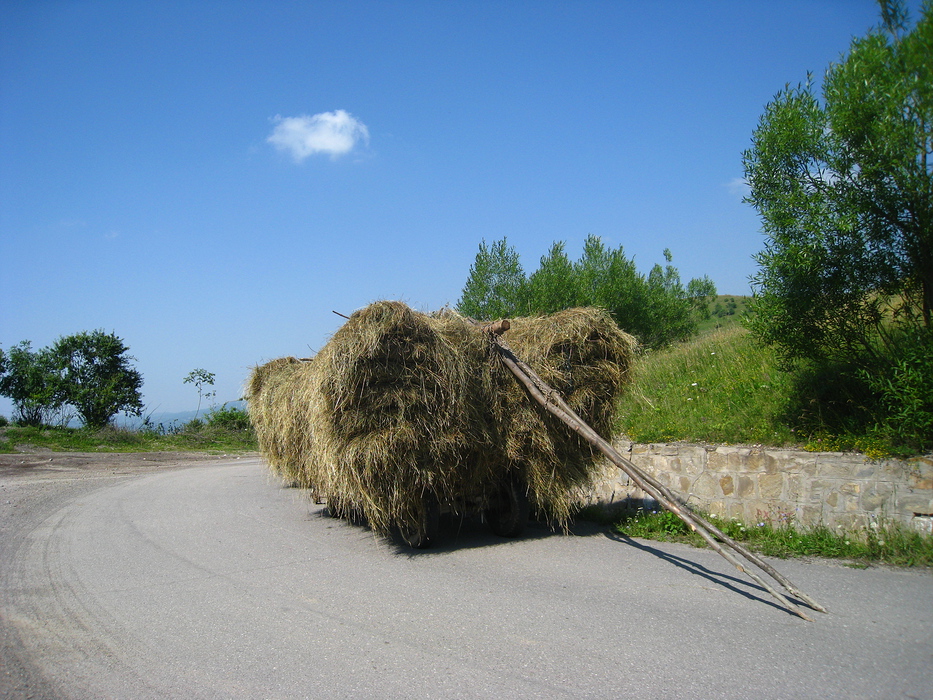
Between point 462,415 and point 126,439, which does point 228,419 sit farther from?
point 462,415

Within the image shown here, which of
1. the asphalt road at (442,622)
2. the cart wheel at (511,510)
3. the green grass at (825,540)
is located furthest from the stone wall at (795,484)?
the cart wheel at (511,510)

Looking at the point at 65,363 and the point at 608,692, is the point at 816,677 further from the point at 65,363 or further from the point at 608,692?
the point at 65,363

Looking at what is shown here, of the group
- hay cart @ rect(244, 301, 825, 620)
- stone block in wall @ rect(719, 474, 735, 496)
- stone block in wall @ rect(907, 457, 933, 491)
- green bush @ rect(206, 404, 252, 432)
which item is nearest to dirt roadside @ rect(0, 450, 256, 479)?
green bush @ rect(206, 404, 252, 432)

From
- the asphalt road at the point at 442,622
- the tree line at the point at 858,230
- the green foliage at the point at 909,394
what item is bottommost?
the asphalt road at the point at 442,622

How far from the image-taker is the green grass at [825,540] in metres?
6.00

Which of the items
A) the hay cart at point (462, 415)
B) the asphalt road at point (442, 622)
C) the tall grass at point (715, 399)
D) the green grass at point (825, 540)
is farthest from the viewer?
the tall grass at point (715, 399)

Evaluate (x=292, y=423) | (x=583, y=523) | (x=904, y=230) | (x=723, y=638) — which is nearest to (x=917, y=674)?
(x=723, y=638)

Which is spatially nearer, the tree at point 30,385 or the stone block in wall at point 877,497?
the stone block in wall at point 877,497

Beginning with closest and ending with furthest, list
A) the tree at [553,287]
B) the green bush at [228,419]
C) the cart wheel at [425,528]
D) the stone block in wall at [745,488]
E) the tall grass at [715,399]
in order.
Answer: the cart wheel at [425,528]
the stone block in wall at [745,488]
the tall grass at [715,399]
the tree at [553,287]
the green bush at [228,419]

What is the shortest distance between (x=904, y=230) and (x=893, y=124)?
1.31 metres

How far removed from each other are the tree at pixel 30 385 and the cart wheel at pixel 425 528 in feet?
81.8

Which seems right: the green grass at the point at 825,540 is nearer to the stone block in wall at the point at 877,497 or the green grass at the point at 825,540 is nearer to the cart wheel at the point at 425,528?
the stone block in wall at the point at 877,497

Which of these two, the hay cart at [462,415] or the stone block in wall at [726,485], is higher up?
the hay cart at [462,415]

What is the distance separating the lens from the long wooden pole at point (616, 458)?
5.05m
